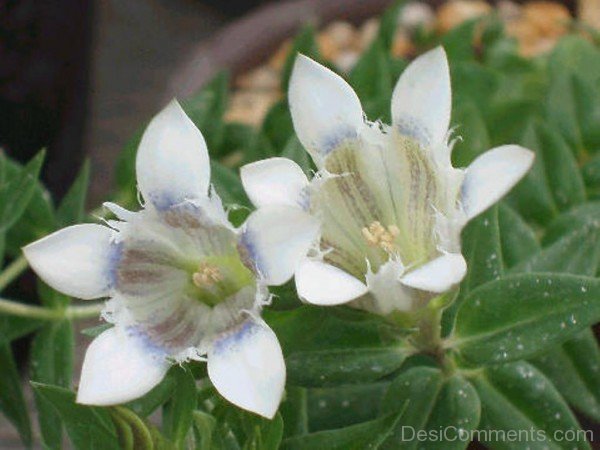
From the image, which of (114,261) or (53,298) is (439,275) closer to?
(114,261)

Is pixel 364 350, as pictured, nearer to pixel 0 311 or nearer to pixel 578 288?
pixel 578 288

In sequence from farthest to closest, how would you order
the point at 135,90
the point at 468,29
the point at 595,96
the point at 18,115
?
the point at 135,90
the point at 18,115
the point at 468,29
the point at 595,96

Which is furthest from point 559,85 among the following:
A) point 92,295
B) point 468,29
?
point 92,295

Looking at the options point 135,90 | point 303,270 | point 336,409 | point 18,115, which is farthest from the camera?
point 135,90

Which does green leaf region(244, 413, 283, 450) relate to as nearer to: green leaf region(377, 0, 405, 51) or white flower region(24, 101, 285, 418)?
white flower region(24, 101, 285, 418)

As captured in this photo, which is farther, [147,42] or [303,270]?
[147,42]

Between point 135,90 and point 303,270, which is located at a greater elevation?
point 303,270
